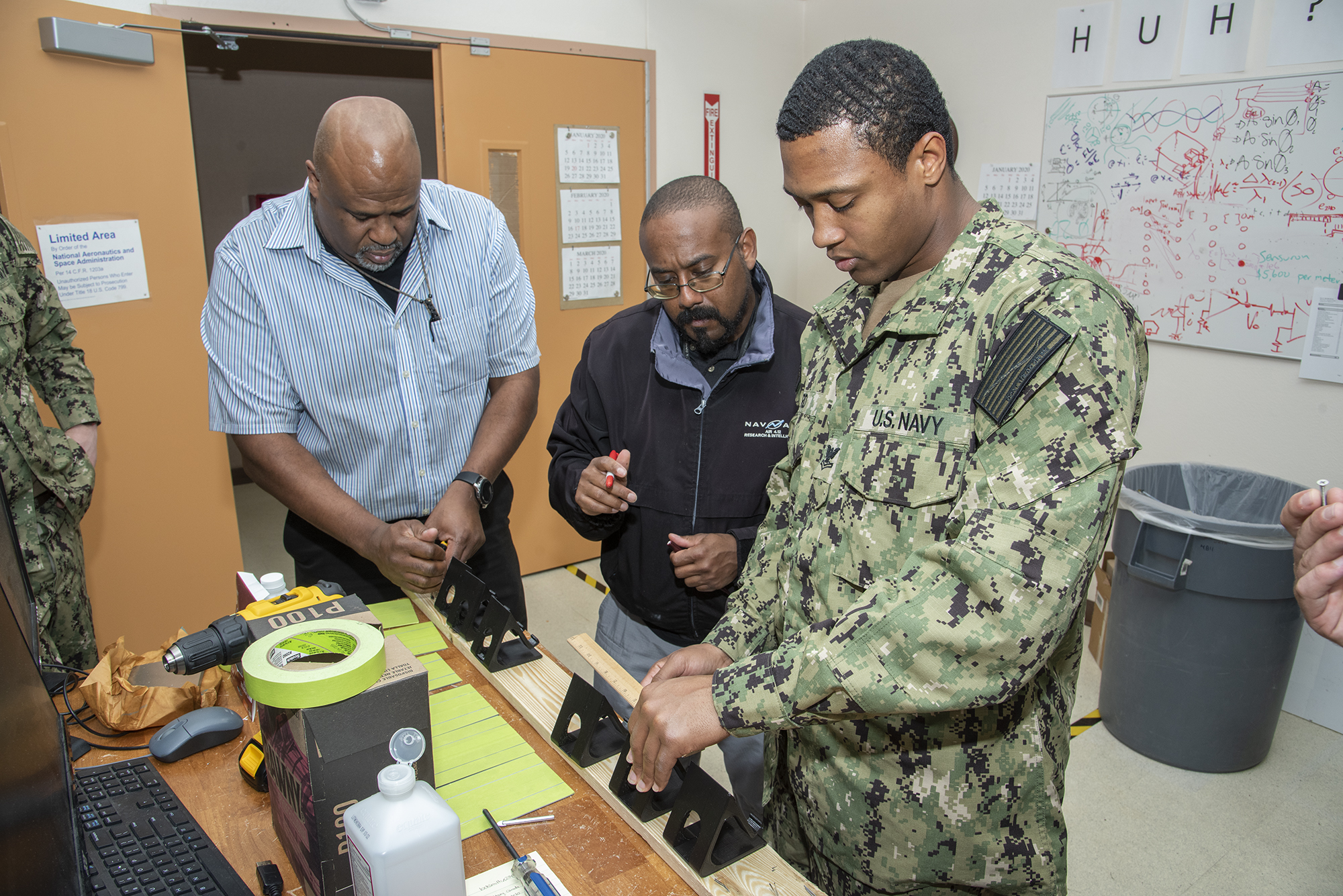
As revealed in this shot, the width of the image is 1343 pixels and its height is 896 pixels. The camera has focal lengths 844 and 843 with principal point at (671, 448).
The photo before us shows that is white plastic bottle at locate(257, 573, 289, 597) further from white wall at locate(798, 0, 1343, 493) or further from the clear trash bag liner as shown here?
white wall at locate(798, 0, 1343, 493)

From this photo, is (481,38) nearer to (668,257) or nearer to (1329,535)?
(668,257)

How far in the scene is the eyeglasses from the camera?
176 centimetres

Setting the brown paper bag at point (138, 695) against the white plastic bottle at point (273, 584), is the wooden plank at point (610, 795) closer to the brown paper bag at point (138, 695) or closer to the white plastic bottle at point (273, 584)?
the white plastic bottle at point (273, 584)

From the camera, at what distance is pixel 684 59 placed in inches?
160

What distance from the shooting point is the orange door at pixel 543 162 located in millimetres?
3559

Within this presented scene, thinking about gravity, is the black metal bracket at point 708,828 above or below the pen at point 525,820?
above

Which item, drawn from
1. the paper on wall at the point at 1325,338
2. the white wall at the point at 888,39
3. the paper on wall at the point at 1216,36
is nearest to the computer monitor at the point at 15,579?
the white wall at the point at 888,39

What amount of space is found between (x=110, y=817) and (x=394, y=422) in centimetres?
94

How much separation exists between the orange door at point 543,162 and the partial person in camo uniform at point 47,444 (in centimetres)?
174

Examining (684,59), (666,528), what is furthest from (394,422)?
(684,59)

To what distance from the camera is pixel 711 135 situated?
13.8 ft

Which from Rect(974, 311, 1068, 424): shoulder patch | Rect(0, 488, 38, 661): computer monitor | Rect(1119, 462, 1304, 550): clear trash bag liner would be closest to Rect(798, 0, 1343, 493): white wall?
Rect(1119, 462, 1304, 550): clear trash bag liner

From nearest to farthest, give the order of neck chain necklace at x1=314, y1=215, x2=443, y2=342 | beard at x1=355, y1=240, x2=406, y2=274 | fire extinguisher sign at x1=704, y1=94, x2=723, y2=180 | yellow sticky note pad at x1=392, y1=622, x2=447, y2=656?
1. yellow sticky note pad at x1=392, y1=622, x2=447, y2=656
2. beard at x1=355, y1=240, x2=406, y2=274
3. neck chain necklace at x1=314, y1=215, x2=443, y2=342
4. fire extinguisher sign at x1=704, y1=94, x2=723, y2=180

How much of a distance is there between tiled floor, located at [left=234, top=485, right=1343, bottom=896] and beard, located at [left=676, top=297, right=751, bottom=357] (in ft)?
4.90
